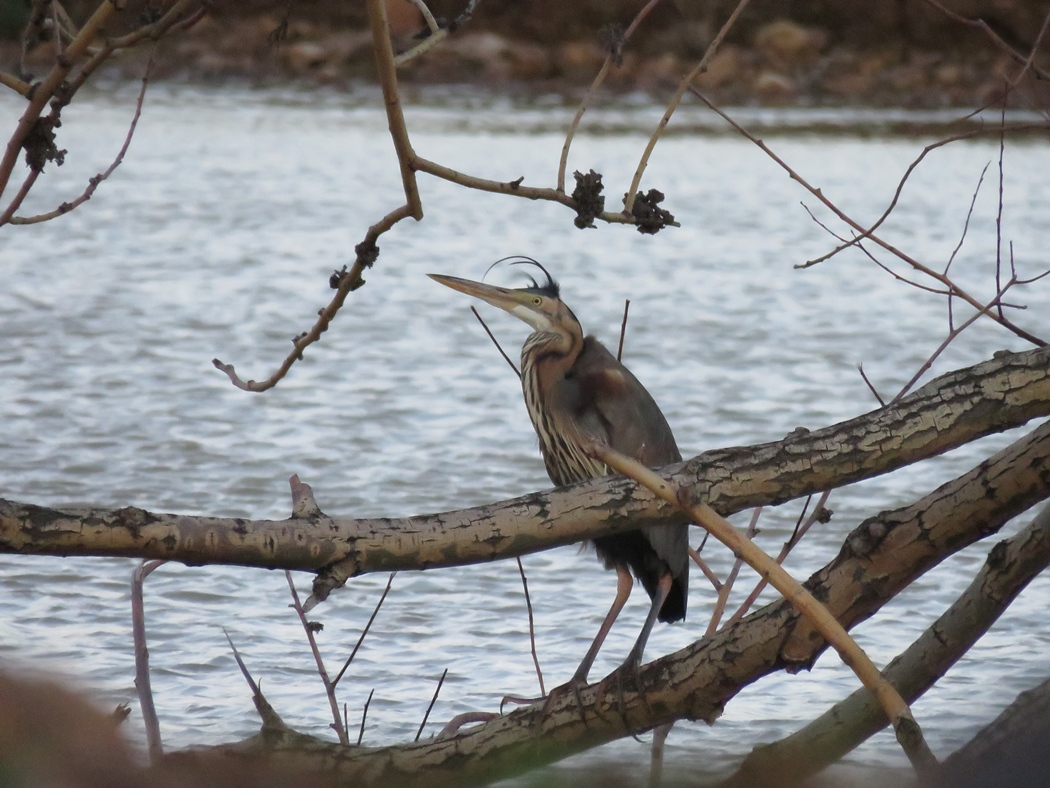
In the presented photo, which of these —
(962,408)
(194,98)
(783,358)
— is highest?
(194,98)

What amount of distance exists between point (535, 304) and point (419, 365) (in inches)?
133

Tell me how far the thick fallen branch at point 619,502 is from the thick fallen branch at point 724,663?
0.30 ft

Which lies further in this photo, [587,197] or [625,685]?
[625,685]

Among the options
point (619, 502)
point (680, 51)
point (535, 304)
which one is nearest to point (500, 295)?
point (535, 304)

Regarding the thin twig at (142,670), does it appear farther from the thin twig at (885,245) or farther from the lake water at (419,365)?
the thin twig at (885,245)

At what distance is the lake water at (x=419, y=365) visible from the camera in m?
3.53

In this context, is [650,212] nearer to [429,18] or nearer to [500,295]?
[429,18]

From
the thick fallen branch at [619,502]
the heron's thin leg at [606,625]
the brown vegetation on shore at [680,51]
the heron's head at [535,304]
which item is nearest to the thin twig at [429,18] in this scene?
the thick fallen branch at [619,502]

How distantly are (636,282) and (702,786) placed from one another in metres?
7.17

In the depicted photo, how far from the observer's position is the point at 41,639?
3.54 meters

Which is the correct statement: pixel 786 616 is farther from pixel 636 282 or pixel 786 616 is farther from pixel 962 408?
pixel 636 282

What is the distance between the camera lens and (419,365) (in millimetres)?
6391

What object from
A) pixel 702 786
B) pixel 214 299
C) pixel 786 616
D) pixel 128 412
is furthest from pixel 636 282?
pixel 702 786

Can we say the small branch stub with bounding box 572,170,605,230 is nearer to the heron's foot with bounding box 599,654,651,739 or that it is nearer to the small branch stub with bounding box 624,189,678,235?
the small branch stub with bounding box 624,189,678,235
